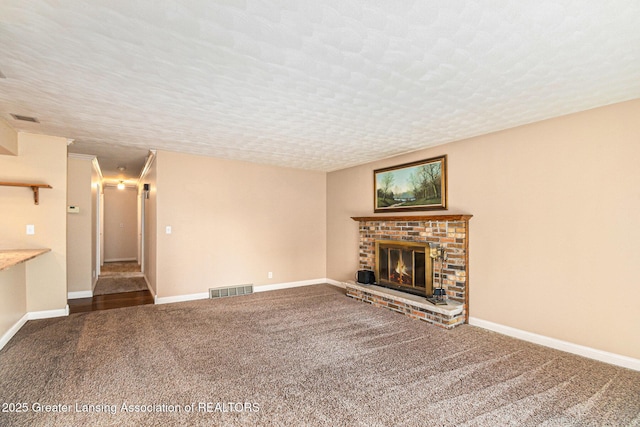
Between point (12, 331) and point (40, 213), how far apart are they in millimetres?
1434

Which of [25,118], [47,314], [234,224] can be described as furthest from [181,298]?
[25,118]

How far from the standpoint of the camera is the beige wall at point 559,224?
2811 millimetres

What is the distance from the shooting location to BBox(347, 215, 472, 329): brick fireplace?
3969 mm

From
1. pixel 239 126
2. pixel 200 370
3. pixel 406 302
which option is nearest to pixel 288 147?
pixel 239 126

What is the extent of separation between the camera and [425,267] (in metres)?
4.38

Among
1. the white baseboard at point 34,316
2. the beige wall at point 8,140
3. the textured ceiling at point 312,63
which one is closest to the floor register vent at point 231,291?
the white baseboard at point 34,316

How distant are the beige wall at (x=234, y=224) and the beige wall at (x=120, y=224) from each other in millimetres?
5635

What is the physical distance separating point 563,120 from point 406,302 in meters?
2.73

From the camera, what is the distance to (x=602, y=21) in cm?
167

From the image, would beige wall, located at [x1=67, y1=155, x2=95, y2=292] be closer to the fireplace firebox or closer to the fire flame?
the fireplace firebox

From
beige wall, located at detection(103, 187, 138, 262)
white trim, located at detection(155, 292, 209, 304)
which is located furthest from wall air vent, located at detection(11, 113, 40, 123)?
beige wall, located at detection(103, 187, 138, 262)

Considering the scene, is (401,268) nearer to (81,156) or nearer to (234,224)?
(234,224)

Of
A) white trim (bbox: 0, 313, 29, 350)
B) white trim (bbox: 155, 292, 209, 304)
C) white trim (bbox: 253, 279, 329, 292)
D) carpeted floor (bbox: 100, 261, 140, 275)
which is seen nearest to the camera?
white trim (bbox: 0, 313, 29, 350)

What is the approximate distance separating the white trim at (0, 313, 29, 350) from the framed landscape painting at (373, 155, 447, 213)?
16.3 ft
